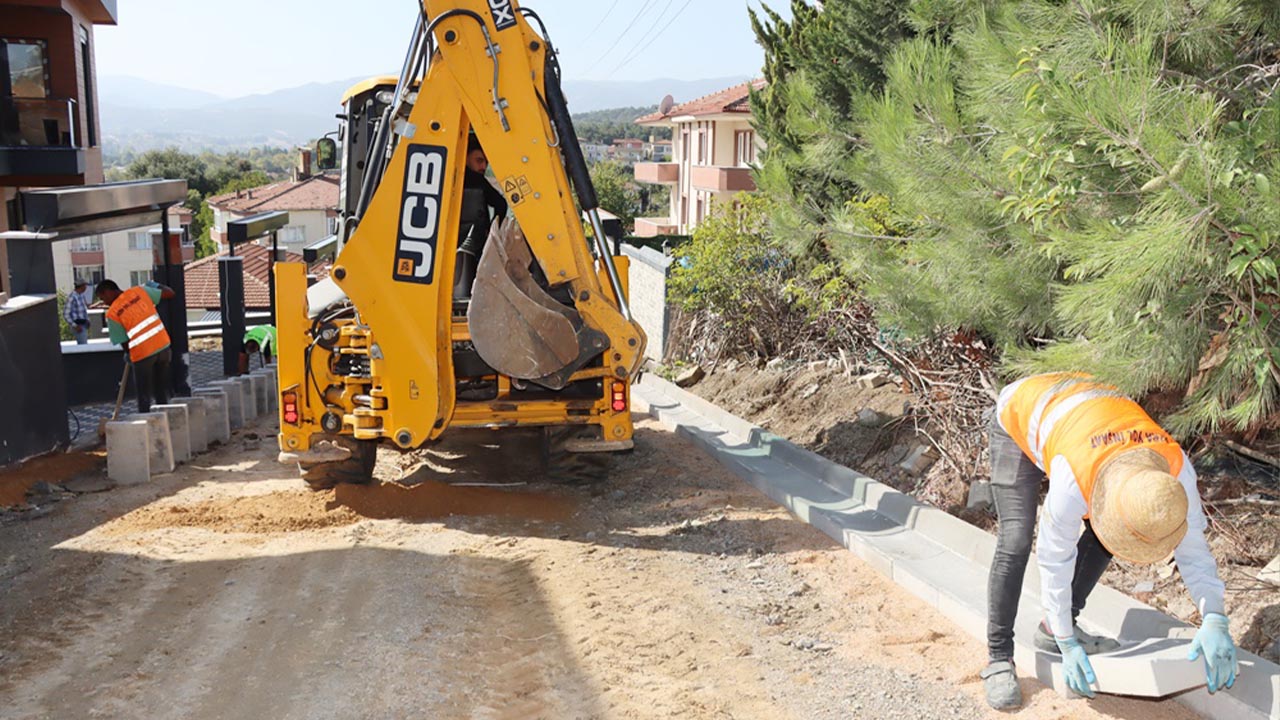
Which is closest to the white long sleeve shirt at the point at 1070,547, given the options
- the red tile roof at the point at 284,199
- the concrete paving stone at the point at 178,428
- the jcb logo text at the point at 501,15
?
A: the jcb logo text at the point at 501,15

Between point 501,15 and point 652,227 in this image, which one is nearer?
point 501,15

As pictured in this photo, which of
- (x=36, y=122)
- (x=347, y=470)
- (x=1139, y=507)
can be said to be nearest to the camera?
(x=1139, y=507)

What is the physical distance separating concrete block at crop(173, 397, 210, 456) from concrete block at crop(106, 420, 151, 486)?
129 centimetres

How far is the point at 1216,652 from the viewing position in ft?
13.0

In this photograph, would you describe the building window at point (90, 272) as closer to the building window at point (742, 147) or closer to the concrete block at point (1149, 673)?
the building window at point (742, 147)

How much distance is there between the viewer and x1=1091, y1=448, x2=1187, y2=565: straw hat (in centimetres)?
363

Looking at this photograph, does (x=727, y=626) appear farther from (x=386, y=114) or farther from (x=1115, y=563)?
(x=386, y=114)

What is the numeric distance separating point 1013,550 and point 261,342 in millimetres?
16095

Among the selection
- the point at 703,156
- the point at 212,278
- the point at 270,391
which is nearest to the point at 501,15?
the point at 270,391

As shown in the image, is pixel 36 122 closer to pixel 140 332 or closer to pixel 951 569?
pixel 140 332

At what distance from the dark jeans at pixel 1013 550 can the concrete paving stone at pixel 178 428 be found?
7618 mm

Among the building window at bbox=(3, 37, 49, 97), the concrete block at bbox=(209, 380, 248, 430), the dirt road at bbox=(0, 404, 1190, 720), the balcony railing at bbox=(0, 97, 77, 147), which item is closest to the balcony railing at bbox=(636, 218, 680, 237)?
the building window at bbox=(3, 37, 49, 97)

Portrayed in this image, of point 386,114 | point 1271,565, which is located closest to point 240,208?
point 386,114

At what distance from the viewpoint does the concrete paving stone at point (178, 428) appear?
9.70 meters
